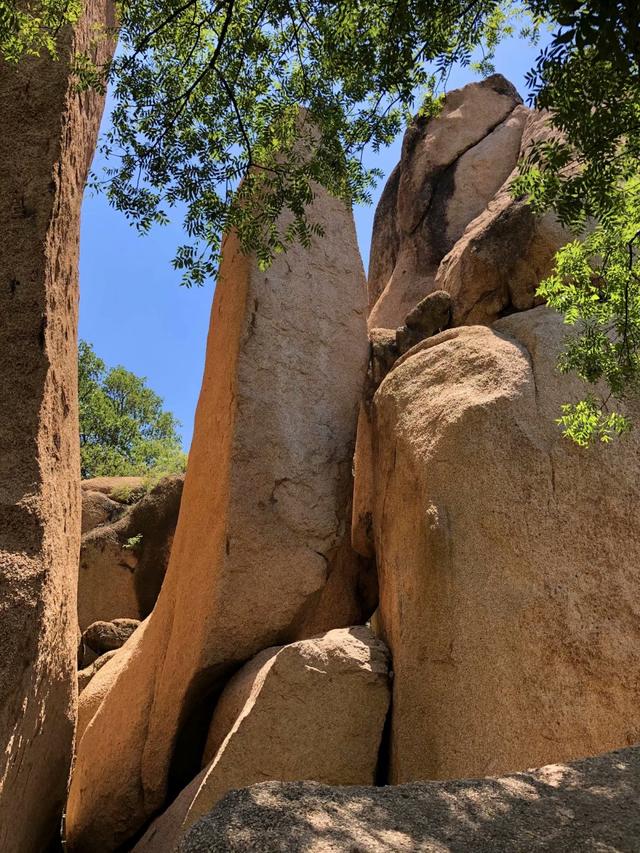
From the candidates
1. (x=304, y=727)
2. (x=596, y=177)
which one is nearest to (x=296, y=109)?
(x=596, y=177)

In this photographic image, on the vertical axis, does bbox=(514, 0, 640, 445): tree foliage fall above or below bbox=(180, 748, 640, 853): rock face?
above

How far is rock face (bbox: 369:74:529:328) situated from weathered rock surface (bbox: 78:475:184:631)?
5709mm

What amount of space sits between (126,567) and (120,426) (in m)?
10.5

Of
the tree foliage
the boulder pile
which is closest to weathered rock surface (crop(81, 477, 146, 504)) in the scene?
the boulder pile

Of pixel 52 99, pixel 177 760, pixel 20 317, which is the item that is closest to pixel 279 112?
pixel 52 99

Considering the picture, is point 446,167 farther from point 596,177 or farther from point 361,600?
point 596,177

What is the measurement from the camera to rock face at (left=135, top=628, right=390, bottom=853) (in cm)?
684

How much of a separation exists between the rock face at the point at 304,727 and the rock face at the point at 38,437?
146cm

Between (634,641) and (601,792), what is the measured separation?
328 cm

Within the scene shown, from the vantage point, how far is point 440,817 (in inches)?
125

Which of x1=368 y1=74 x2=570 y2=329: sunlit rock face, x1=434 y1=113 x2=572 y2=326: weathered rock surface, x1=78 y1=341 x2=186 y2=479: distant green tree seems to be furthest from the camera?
x1=78 y1=341 x2=186 y2=479: distant green tree

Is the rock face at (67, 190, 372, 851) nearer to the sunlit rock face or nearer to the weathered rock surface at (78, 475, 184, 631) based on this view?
the weathered rock surface at (78, 475, 184, 631)

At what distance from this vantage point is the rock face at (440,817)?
2.89 metres

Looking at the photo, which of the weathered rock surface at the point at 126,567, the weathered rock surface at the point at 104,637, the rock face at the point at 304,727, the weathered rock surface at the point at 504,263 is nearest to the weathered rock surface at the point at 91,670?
the weathered rock surface at the point at 104,637
